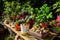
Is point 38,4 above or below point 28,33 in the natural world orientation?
above

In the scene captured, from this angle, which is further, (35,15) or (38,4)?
(38,4)

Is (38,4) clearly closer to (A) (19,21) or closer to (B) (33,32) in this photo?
(A) (19,21)

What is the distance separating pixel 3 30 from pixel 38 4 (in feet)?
4.03

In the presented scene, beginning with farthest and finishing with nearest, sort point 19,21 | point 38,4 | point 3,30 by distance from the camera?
point 3,30
point 38,4
point 19,21

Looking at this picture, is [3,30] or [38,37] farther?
[3,30]

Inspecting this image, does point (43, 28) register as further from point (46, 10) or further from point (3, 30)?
point (3, 30)

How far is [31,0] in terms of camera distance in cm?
322

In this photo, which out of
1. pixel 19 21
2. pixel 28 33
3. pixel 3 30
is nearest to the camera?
pixel 28 33

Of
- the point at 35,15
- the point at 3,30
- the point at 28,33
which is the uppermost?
the point at 3,30

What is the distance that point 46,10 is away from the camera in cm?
233

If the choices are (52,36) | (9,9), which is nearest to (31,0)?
(9,9)

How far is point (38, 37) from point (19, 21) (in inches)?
27.0

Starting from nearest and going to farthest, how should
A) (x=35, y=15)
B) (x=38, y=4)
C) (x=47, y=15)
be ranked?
(x=47, y=15), (x=35, y=15), (x=38, y=4)

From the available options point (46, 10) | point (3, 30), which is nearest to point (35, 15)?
point (46, 10)
